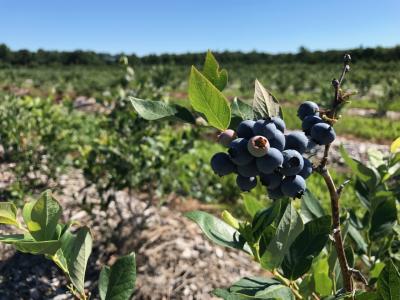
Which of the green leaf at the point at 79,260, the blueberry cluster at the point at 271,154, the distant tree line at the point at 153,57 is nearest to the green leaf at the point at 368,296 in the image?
the blueberry cluster at the point at 271,154

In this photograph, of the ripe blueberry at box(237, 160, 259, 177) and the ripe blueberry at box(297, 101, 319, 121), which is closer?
Result: the ripe blueberry at box(237, 160, 259, 177)

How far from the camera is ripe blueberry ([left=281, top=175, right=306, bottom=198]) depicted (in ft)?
2.82

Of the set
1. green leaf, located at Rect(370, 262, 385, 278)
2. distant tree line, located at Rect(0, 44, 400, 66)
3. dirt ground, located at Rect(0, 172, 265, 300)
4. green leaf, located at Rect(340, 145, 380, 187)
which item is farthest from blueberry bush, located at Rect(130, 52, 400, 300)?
distant tree line, located at Rect(0, 44, 400, 66)

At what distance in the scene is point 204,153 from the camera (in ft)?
27.2

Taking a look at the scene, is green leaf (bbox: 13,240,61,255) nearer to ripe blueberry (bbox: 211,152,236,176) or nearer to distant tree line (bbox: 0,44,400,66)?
ripe blueberry (bbox: 211,152,236,176)

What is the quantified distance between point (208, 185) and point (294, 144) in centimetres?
469

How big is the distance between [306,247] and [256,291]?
0.20 meters

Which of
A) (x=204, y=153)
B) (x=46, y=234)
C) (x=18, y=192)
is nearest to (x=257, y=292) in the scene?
(x=46, y=234)

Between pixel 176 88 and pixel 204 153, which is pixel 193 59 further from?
pixel 204 153

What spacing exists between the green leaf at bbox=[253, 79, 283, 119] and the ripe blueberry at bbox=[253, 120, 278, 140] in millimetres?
71

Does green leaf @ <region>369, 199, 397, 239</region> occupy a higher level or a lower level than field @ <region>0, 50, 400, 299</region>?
higher

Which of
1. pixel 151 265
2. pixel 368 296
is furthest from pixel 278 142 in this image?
pixel 151 265

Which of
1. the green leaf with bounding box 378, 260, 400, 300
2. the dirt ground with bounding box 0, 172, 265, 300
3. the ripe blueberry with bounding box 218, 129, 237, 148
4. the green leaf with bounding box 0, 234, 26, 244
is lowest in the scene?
the dirt ground with bounding box 0, 172, 265, 300

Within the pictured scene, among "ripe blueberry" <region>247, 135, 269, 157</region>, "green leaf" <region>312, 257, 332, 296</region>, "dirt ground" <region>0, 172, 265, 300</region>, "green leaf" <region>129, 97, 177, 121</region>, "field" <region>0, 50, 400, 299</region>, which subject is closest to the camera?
"ripe blueberry" <region>247, 135, 269, 157</region>
